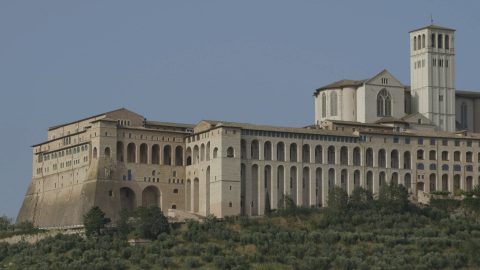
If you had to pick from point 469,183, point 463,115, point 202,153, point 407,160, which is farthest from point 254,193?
point 463,115

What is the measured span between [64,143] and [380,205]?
29592mm

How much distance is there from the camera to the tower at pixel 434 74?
157250mm

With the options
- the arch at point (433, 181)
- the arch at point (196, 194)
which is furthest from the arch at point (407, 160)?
the arch at point (196, 194)

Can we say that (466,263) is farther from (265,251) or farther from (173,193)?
(173,193)

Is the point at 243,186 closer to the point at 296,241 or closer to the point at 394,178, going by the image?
the point at 296,241

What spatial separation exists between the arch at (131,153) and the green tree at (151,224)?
8772 millimetres

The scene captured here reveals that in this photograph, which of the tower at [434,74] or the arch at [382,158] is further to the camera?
the tower at [434,74]

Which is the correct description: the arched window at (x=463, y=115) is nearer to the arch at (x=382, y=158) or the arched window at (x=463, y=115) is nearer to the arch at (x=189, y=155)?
the arch at (x=382, y=158)

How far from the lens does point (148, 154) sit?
475 ft

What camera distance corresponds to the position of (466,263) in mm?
130000

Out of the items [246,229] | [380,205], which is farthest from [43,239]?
[380,205]

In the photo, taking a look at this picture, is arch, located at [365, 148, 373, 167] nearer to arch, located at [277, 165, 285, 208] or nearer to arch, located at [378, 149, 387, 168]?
arch, located at [378, 149, 387, 168]

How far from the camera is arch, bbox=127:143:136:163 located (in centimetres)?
14412

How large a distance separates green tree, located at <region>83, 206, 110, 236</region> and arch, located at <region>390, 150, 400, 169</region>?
29.0 metres
